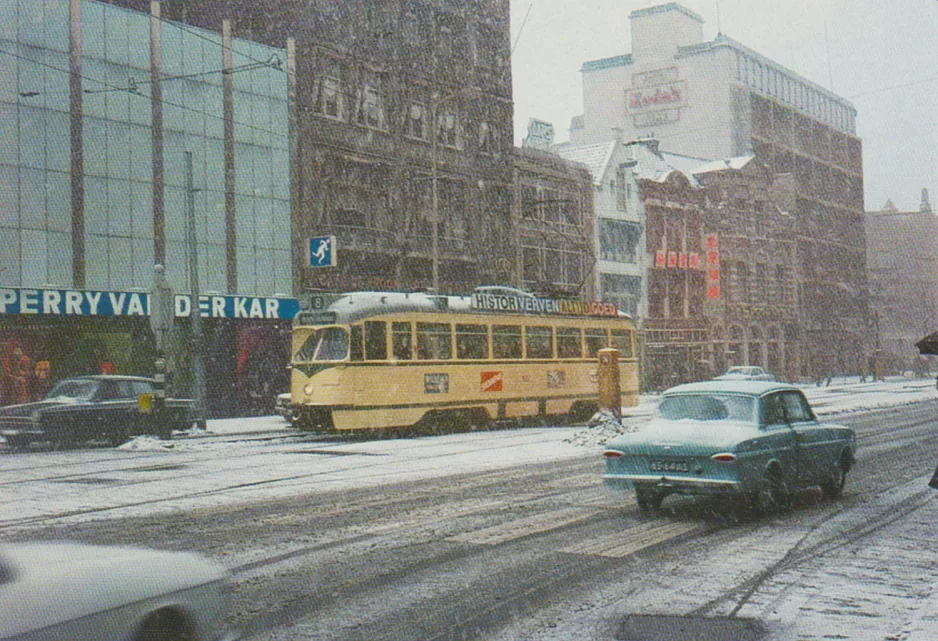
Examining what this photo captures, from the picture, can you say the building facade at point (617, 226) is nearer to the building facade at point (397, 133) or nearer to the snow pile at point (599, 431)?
the building facade at point (397, 133)

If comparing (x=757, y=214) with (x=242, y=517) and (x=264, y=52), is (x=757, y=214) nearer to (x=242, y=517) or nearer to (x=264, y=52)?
(x=264, y=52)

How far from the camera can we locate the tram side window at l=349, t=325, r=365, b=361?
24.2 m

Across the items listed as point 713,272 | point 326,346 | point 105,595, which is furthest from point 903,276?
point 105,595

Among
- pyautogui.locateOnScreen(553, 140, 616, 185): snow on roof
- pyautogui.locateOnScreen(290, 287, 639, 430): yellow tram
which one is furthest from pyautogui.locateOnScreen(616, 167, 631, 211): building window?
pyautogui.locateOnScreen(290, 287, 639, 430): yellow tram

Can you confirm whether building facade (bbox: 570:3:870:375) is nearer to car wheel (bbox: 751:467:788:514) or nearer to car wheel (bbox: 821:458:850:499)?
car wheel (bbox: 821:458:850:499)

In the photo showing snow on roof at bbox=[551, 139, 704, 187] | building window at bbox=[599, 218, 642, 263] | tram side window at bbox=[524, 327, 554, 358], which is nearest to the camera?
tram side window at bbox=[524, 327, 554, 358]

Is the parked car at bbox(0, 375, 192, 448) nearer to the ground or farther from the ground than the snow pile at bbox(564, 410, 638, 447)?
farther from the ground

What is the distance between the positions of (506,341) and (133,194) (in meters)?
12.7

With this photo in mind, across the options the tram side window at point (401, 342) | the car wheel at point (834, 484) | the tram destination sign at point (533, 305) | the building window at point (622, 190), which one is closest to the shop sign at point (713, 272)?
the building window at point (622, 190)

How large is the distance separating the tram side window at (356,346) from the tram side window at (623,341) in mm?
10065

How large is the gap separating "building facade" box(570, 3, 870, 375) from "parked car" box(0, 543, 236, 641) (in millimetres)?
73386

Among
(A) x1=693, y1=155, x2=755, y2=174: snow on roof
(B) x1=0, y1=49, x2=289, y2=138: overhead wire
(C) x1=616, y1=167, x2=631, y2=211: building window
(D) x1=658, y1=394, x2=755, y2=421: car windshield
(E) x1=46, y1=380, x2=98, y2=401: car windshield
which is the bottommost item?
(D) x1=658, y1=394, x2=755, y2=421: car windshield

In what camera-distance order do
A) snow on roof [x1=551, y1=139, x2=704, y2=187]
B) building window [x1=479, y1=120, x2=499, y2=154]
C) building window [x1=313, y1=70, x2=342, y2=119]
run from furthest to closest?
snow on roof [x1=551, y1=139, x2=704, y2=187] < building window [x1=479, y1=120, x2=499, y2=154] < building window [x1=313, y1=70, x2=342, y2=119]

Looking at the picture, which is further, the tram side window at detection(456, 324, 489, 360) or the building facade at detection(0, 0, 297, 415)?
the building facade at detection(0, 0, 297, 415)
